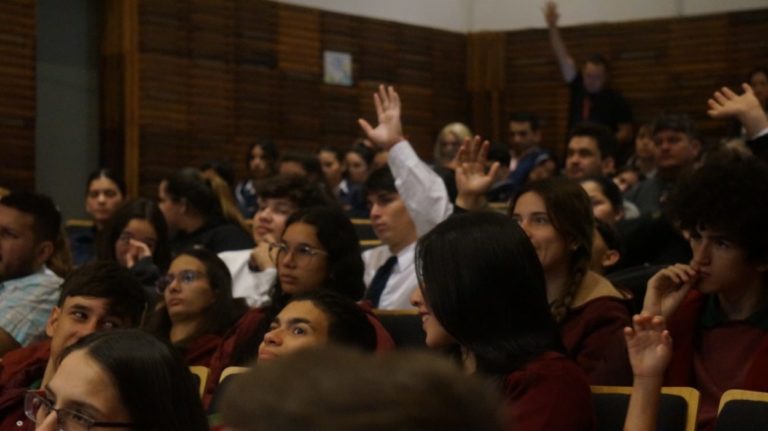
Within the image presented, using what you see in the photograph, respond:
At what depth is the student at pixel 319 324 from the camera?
10.8ft

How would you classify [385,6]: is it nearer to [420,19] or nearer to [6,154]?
[420,19]

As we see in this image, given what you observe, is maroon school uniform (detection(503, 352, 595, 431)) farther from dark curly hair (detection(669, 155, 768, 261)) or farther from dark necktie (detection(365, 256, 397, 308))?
dark necktie (detection(365, 256, 397, 308))

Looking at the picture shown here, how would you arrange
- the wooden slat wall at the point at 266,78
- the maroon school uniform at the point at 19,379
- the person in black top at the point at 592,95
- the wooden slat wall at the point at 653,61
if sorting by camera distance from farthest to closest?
1. the wooden slat wall at the point at 653,61
2. the person in black top at the point at 592,95
3. the wooden slat wall at the point at 266,78
4. the maroon school uniform at the point at 19,379

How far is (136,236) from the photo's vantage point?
215 inches

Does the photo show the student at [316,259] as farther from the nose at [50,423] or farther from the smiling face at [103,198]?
the smiling face at [103,198]

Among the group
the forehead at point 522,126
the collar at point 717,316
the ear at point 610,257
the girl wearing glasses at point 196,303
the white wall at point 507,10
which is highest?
the white wall at point 507,10

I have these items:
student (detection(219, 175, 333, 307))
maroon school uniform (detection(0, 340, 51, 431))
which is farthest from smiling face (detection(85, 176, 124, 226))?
maroon school uniform (detection(0, 340, 51, 431))

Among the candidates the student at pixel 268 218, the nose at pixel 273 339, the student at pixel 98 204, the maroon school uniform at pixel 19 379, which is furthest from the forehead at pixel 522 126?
the nose at pixel 273 339

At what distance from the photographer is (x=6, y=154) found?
351 inches

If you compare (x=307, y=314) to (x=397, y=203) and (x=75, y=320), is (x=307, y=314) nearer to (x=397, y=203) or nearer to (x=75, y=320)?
(x=75, y=320)

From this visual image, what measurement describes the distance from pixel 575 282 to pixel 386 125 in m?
1.46

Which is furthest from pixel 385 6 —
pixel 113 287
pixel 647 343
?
pixel 647 343

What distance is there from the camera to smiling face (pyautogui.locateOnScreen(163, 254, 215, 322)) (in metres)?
4.35

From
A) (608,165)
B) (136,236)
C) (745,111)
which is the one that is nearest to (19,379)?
(136,236)
